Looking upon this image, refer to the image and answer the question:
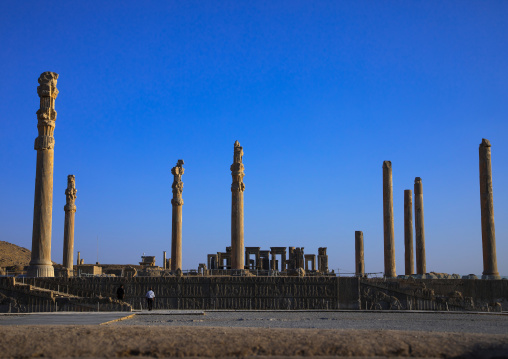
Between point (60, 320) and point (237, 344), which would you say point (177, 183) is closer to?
point (60, 320)

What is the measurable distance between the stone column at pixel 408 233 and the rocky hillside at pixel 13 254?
37952mm

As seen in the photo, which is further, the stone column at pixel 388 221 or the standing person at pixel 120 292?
the stone column at pixel 388 221

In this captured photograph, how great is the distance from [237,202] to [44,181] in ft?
33.7

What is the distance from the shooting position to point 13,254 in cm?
6512

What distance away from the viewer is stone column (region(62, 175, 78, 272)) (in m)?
39.4

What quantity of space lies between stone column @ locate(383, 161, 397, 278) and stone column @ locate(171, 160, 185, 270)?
12.5m

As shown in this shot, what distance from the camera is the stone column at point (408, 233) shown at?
37.8 metres

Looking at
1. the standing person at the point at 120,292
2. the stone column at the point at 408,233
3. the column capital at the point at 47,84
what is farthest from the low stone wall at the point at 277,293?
the stone column at the point at 408,233

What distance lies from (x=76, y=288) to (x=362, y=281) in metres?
12.8

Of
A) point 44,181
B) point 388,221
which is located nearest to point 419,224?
point 388,221

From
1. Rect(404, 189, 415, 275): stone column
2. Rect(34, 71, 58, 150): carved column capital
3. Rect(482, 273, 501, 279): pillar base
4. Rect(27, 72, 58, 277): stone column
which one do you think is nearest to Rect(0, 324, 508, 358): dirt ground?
Rect(27, 72, 58, 277): stone column

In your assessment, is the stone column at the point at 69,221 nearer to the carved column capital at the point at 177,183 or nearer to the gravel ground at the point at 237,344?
the carved column capital at the point at 177,183

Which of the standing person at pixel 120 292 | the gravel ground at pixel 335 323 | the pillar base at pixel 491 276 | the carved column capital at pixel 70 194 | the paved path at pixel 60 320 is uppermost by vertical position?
the carved column capital at pixel 70 194

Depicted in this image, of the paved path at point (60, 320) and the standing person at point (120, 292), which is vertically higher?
the standing person at point (120, 292)
